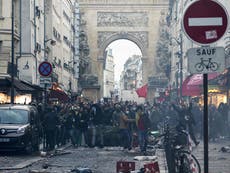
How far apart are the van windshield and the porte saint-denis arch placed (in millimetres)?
69050

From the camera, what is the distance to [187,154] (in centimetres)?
1259

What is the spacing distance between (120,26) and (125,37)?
1.82 m

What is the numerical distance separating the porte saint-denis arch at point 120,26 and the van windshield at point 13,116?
69050mm

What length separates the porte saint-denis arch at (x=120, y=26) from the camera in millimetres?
92125

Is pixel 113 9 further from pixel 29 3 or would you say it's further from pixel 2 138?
pixel 2 138

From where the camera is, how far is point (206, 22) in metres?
7.99

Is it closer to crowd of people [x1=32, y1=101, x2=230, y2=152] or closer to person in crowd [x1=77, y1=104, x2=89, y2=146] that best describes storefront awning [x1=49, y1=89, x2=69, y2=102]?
crowd of people [x1=32, y1=101, x2=230, y2=152]

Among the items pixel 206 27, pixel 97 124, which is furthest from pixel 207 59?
pixel 97 124

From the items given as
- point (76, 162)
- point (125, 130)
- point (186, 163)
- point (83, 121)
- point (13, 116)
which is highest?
point (13, 116)

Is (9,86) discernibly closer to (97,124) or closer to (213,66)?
(97,124)

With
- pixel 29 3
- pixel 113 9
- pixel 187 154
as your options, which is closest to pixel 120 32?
pixel 113 9

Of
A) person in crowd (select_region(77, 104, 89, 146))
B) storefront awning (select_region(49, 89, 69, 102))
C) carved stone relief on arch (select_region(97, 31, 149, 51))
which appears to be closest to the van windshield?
person in crowd (select_region(77, 104, 89, 146))

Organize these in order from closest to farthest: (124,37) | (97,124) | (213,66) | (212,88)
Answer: (213,66)
(97,124)
(212,88)
(124,37)

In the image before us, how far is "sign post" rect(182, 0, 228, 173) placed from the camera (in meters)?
7.98
